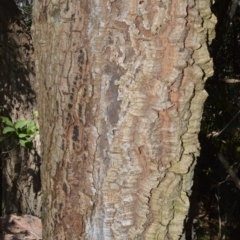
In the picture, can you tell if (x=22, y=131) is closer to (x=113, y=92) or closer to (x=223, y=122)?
(x=223, y=122)

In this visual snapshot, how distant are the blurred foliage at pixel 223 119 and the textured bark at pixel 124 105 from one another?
136cm

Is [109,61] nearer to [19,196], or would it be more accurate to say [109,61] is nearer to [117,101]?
[117,101]

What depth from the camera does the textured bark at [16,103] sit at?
3938 millimetres

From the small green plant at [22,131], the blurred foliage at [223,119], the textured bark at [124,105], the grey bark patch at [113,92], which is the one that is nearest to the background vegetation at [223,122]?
the blurred foliage at [223,119]

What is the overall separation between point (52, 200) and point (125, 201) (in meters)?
0.25

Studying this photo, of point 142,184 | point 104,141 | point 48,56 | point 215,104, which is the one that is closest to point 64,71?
point 48,56

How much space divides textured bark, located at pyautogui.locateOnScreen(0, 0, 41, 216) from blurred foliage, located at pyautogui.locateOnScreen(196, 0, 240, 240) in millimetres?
1405

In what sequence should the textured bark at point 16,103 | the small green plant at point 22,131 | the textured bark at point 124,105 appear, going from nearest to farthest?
the textured bark at point 124,105, the small green plant at point 22,131, the textured bark at point 16,103

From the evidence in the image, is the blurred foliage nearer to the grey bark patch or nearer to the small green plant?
the small green plant

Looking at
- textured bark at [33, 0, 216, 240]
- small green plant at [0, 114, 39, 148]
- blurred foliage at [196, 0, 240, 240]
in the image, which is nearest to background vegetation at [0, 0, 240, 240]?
blurred foliage at [196, 0, 240, 240]

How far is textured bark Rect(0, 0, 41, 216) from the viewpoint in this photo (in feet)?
12.9

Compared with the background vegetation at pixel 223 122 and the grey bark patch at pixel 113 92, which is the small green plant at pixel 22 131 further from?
the grey bark patch at pixel 113 92

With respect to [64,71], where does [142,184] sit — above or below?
below

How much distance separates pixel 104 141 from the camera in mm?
1247
